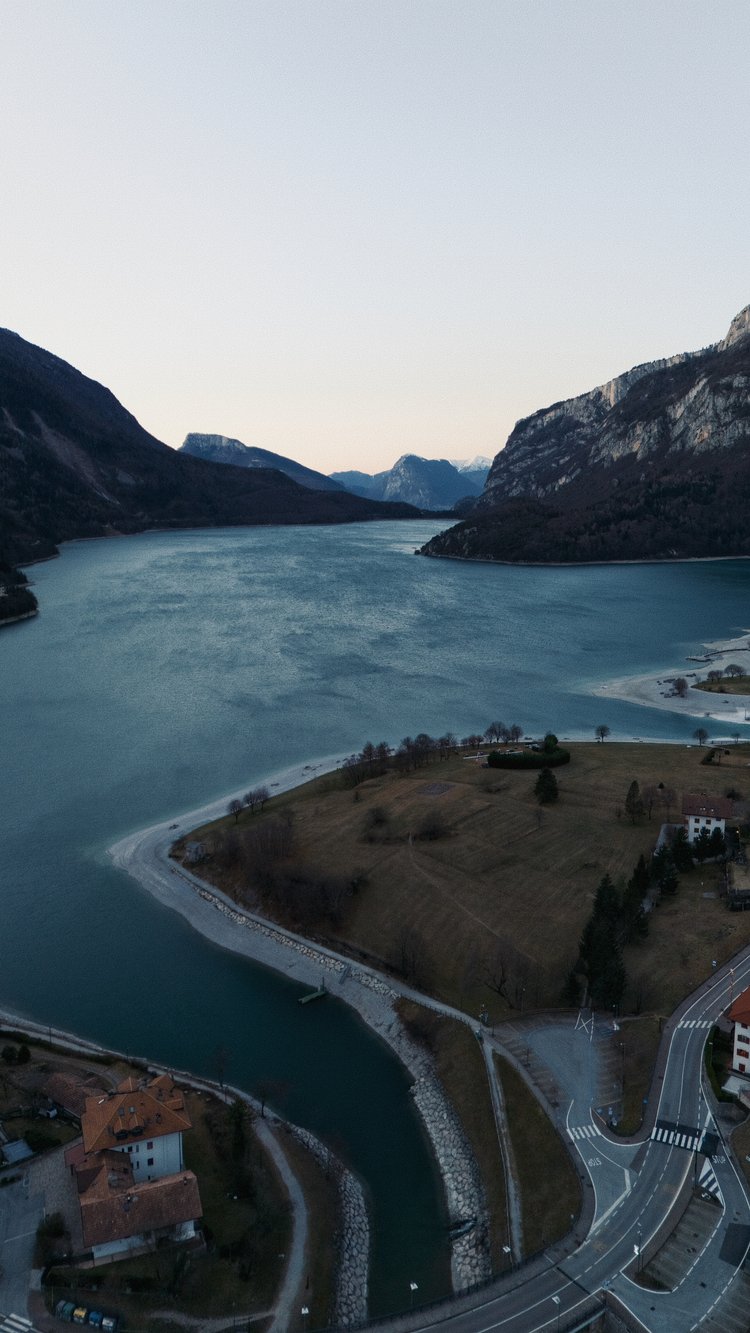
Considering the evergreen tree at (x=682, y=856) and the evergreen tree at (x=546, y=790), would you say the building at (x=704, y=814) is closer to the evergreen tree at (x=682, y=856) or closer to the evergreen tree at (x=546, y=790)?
the evergreen tree at (x=682, y=856)

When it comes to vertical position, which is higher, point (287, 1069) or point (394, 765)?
point (394, 765)

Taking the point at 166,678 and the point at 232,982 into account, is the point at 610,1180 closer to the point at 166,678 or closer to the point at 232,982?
the point at 232,982

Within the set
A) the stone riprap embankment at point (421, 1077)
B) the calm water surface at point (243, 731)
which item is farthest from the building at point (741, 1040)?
the calm water surface at point (243, 731)

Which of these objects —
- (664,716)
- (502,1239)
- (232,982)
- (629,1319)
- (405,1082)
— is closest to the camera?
(629,1319)

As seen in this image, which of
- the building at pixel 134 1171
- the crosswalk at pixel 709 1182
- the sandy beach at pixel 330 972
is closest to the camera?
the building at pixel 134 1171

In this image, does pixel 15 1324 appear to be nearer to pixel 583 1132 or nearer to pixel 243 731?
pixel 583 1132

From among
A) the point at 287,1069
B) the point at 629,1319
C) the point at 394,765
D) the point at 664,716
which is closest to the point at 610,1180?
the point at 629,1319
